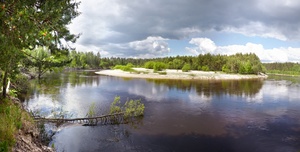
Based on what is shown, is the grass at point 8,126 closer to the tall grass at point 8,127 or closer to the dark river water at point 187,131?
the tall grass at point 8,127

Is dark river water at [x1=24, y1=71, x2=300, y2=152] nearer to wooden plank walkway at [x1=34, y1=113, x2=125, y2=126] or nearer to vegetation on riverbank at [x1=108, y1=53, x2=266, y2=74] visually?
wooden plank walkway at [x1=34, y1=113, x2=125, y2=126]

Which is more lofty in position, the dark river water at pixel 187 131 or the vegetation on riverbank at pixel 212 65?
the vegetation on riverbank at pixel 212 65

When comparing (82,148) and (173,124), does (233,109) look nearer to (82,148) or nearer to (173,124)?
(173,124)

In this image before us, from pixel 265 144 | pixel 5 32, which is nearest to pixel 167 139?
pixel 265 144

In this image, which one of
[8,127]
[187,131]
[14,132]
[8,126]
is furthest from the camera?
[187,131]

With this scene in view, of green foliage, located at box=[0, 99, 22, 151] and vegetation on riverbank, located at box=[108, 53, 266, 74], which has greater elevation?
vegetation on riverbank, located at box=[108, 53, 266, 74]

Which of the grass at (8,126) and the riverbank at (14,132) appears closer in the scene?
the grass at (8,126)

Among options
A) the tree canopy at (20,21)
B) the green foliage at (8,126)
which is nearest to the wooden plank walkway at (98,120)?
the green foliage at (8,126)

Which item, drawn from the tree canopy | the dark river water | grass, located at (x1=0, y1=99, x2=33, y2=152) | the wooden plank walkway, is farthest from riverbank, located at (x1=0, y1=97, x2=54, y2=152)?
the wooden plank walkway

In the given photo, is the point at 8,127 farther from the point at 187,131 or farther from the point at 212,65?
the point at 212,65

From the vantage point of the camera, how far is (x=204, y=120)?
28.2m

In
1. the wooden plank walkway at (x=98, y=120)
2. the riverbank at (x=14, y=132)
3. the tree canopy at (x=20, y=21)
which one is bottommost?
the wooden plank walkway at (x=98, y=120)

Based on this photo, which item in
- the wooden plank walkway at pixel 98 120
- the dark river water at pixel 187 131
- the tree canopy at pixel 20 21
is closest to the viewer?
the tree canopy at pixel 20 21

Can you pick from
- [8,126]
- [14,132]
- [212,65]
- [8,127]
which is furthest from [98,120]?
[212,65]
